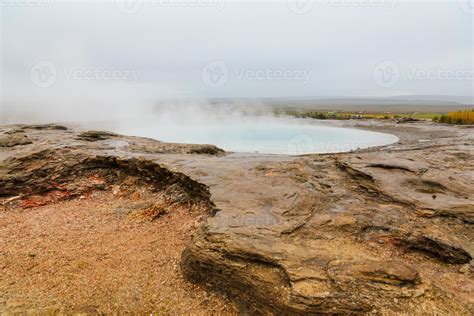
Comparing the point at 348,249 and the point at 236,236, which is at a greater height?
the point at 236,236

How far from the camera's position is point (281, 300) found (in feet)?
14.8

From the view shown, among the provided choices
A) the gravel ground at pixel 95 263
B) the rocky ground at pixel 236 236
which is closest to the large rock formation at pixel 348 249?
the rocky ground at pixel 236 236

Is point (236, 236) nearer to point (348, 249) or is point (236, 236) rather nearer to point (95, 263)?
point (348, 249)

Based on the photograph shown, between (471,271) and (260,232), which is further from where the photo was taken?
(260,232)

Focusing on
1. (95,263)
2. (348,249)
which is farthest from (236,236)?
(95,263)

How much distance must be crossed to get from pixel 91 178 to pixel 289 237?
685 centimetres

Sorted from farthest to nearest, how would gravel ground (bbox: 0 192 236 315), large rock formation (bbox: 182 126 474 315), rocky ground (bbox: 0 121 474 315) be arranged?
gravel ground (bbox: 0 192 236 315) → rocky ground (bbox: 0 121 474 315) → large rock formation (bbox: 182 126 474 315)

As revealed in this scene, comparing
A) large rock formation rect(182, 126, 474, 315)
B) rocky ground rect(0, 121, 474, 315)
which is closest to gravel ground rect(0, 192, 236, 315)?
rocky ground rect(0, 121, 474, 315)

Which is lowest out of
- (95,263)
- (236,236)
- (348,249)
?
(95,263)

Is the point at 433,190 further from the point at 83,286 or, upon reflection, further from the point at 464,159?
the point at 83,286

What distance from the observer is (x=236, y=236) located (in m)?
5.38

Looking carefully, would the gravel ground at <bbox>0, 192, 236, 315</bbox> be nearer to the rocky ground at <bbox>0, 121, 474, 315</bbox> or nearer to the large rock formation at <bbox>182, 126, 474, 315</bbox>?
the rocky ground at <bbox>0, 121, 474, 315</bbox>

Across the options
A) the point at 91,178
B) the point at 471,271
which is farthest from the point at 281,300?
the point at 91,178

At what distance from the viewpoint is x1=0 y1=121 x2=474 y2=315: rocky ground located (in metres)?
4.65
